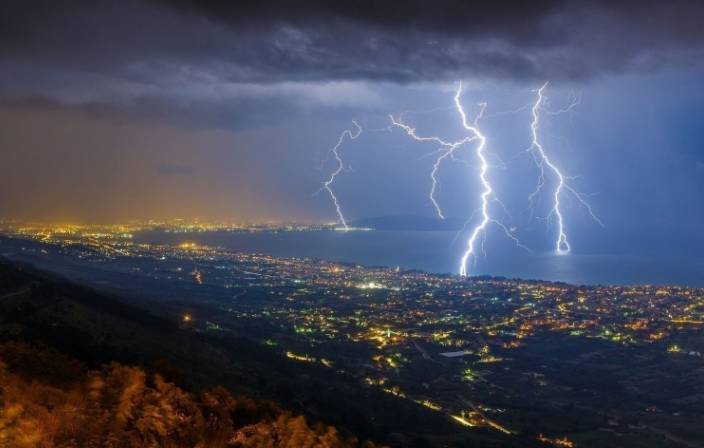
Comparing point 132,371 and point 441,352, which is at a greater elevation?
point 132,371

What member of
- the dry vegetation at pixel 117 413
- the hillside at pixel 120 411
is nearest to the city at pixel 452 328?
the hillside at pixel 120 411

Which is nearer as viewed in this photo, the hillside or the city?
the hillside

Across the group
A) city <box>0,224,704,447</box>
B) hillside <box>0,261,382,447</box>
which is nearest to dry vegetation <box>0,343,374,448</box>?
hillside <box>0,261,382,447</box>

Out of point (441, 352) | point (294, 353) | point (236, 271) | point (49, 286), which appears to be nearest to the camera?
A: point (49, 286)

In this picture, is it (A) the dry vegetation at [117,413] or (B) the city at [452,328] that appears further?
(B) the city at [452,328]

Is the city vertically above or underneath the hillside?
underneath

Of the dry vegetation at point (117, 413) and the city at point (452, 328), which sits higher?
the dry vegetation at point (117, 413)

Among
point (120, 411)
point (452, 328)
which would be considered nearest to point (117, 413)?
point (120, 411)

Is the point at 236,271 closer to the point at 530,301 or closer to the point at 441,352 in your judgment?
the point at 530,301

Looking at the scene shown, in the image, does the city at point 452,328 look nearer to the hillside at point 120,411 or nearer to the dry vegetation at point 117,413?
the hillside at point 120,411

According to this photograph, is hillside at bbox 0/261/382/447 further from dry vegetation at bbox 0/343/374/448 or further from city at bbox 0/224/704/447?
city at bbox 0/224/704/447

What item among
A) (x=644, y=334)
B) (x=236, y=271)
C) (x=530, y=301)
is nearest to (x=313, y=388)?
(x=644, y=334)
